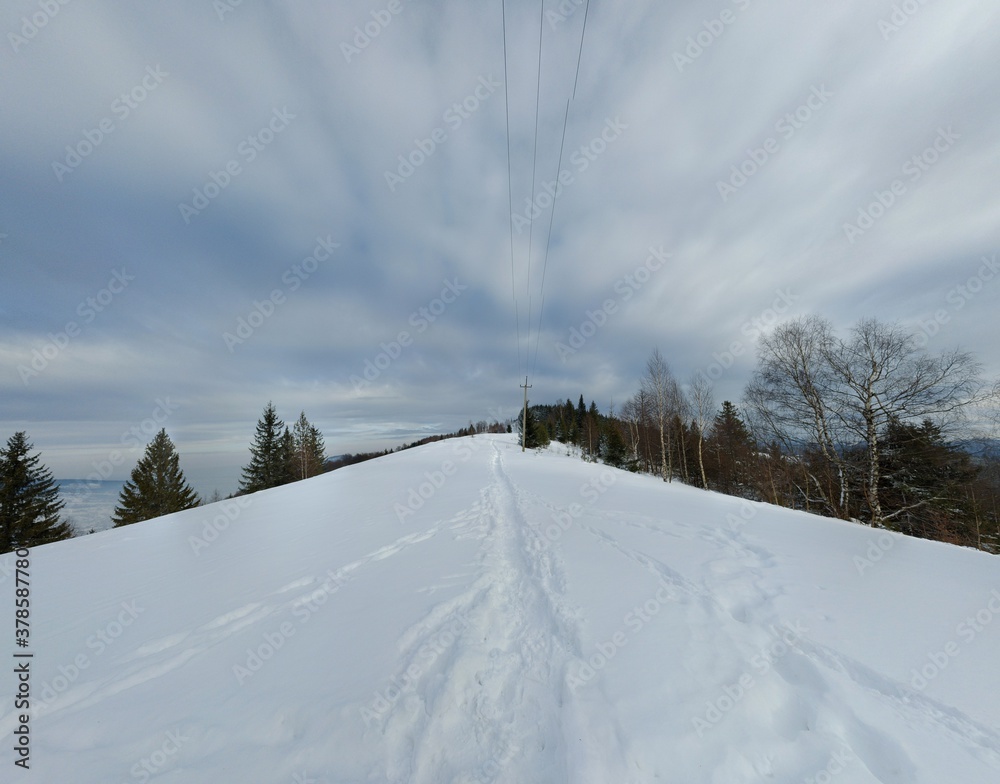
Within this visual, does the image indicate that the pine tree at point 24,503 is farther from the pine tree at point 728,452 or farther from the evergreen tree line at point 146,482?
the pine tree at point 728,452

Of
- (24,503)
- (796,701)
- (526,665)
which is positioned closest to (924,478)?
(796,701)

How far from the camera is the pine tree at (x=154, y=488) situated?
25.6 m

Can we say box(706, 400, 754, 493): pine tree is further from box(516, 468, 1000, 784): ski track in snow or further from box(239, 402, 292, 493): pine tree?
box(239, 402, 292, 493): pine tree

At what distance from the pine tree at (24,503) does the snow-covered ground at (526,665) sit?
75.4ft

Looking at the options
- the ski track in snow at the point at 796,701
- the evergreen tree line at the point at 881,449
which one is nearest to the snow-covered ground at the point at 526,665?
the ski track in snow at the point at 796,701

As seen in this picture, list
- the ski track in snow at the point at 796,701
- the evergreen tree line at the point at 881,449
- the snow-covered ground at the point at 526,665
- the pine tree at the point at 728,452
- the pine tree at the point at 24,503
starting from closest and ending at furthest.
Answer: the ski track in snow at the point at 796,701, the snow-covered ground at the point at 526,665, the evergreen tree line at the point at 881,449, the pine tree at the point at 24,503, the pine tree at the point at 728,452

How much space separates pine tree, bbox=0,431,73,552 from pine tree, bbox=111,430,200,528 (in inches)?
206

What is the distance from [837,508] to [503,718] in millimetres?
16740

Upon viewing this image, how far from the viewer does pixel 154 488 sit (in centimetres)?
2623

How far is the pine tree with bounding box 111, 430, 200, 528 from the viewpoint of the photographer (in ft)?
84.1

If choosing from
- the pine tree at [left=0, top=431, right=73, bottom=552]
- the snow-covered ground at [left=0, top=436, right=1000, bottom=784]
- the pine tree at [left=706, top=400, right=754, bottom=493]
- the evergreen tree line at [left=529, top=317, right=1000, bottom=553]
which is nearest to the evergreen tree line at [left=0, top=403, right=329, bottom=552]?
the pine tree at [left=0, top=431, right=73, bottom=552]

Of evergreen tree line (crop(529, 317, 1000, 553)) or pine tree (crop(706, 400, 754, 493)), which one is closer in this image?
evergreen tree line (crop(529, 317, 1000, 553))

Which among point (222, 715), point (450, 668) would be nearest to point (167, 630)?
point (222, 715)

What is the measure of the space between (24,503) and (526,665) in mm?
32558
